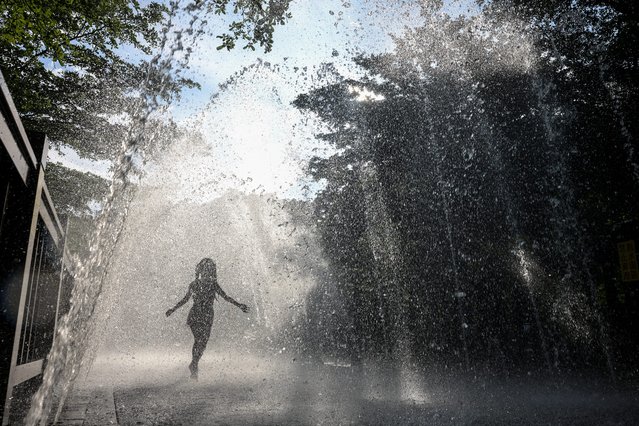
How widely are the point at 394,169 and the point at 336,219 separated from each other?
12.8ft

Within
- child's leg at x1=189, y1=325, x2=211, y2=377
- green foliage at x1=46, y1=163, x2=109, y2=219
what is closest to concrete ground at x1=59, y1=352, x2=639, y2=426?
child's leg at x1=189, y1=325, x2=211, y2=377

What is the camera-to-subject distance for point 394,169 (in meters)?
15.1

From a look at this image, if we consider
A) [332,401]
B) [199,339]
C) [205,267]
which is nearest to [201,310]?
[199,339]

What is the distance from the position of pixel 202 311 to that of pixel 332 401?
9.92ft

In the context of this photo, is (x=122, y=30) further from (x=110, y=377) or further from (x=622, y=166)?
(x=622, y=166)

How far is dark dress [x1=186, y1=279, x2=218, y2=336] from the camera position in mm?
7543

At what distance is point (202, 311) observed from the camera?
7578 mm

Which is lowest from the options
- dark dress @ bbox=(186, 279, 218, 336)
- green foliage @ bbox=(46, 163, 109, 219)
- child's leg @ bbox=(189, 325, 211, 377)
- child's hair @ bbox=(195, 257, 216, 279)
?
child's leg @ bbox=(189, 325, 211, 377)

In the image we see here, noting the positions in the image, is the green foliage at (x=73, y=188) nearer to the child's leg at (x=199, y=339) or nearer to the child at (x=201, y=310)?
the child at (x=201, y=310)

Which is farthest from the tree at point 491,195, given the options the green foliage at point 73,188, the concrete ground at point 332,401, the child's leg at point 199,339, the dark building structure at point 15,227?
the green foliage at point 73,188

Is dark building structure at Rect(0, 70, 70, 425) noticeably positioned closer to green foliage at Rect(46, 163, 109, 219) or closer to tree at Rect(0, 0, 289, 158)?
tree at Rect(0, 0, 289, 158)

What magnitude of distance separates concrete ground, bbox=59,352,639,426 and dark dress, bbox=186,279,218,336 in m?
0.87

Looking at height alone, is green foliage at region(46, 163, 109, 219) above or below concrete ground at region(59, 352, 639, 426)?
above

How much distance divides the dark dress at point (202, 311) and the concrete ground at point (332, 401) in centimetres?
87
